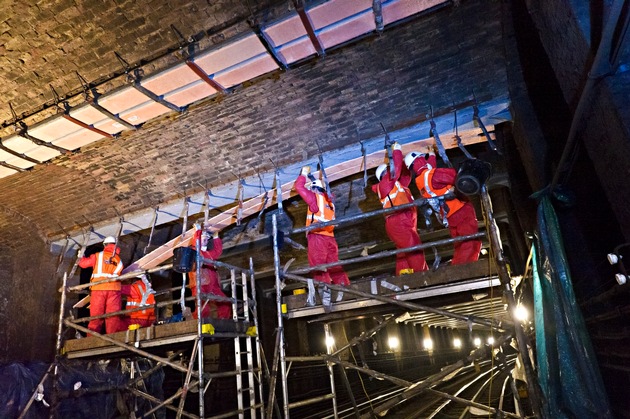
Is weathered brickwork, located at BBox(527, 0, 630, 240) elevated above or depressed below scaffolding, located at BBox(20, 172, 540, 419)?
above

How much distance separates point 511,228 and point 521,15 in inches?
211

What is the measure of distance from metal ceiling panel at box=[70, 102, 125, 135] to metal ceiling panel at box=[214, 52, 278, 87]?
6.54 ft

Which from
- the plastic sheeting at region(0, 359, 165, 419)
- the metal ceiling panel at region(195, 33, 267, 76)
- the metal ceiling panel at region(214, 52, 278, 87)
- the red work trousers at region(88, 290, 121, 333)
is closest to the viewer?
the metal ceiling panel at region(195, 33, 267, 76)

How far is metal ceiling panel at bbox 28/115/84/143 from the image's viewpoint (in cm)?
627

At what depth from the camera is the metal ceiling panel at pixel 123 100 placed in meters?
5.90

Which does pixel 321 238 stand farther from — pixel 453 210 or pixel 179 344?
pixel 179 344

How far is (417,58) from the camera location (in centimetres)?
577

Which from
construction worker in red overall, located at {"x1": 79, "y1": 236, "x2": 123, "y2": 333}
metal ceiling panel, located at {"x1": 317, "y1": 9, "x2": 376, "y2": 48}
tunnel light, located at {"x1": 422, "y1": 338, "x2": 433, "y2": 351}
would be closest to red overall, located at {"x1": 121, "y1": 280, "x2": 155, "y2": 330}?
construction worker in red overall, located at {"x1": 79, "y1": 236, "x2": 123, "y2": 333}

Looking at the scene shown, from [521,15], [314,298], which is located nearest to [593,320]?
[314,298]

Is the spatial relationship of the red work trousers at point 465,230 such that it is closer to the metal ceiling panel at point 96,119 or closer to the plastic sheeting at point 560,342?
the plastic sheeting at point 560,342

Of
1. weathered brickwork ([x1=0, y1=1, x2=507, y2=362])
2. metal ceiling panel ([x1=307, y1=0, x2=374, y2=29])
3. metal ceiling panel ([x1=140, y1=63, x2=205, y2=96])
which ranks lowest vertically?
weathered brickwork ([x1=0, y1=1, x2=507, y2=362])

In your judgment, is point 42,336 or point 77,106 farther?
point 42,336

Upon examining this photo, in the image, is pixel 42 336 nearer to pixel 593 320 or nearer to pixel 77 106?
pixel 77 106

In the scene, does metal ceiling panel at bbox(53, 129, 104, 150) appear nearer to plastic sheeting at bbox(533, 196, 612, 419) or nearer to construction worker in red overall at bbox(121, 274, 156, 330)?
construction worker in red overall at bbox(121, 274, 156, 330)
